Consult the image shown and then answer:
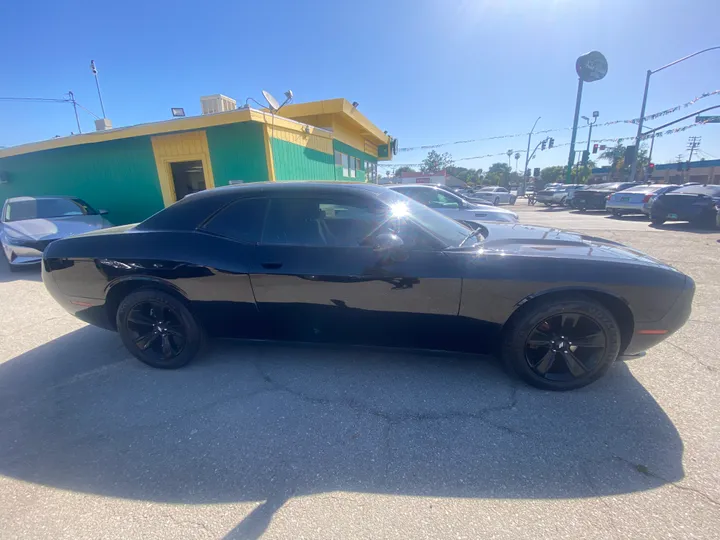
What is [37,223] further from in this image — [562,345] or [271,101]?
[562,345]

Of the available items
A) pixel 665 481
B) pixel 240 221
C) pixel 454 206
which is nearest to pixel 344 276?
pixel 240 221

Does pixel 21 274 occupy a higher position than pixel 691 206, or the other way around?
pixel 691 206

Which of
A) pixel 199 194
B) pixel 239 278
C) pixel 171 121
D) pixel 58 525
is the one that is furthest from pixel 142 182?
pixel 58 525

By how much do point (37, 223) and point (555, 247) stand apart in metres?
8.54

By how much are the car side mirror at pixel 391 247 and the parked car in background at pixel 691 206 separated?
42.8 ft

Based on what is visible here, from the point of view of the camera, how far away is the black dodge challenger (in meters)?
2.19

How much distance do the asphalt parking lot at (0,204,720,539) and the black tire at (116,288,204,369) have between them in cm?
14

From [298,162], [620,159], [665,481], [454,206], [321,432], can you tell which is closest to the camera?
[665,481]

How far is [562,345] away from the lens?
7.46 feet

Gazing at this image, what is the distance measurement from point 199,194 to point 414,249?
1978 mm

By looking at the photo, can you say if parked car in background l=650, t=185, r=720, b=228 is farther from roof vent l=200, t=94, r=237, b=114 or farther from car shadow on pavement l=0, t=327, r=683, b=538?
roof vent l=200, t=94, r=237, b=114

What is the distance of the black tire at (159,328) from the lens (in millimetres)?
2619

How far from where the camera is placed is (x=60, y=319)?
12.5 ft

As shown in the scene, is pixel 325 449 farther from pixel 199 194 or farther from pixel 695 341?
pixel 695 341
